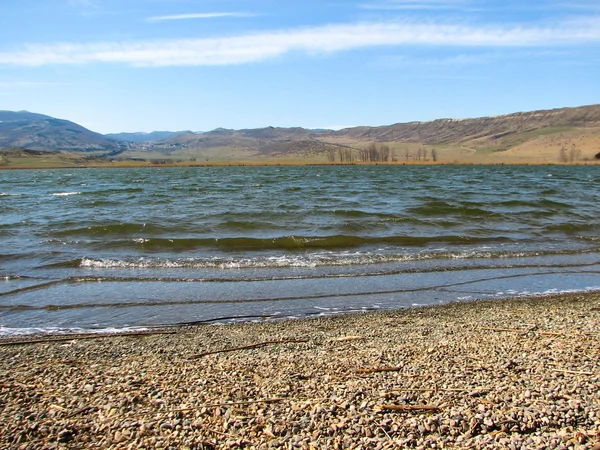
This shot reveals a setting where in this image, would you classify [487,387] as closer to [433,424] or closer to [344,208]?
[433,424]

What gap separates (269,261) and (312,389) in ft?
36.7

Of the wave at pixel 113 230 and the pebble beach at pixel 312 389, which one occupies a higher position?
the pebble beach at pixel 312 389

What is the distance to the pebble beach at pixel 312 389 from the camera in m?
5.00

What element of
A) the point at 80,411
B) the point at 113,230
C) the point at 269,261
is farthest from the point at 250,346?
the point at 113,230

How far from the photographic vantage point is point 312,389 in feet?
19.8

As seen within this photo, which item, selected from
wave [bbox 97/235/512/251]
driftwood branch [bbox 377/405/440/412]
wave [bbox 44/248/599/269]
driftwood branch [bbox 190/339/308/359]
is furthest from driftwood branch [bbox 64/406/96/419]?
wave [bbox 97/235/512/251]

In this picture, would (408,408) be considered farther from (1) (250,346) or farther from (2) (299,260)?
(2) (299,260)

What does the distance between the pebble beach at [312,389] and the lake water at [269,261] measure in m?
2.68

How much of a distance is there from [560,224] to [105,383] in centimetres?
2522

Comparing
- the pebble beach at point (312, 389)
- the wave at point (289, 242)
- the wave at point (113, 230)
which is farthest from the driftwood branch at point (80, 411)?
the wave at point (113, 230)

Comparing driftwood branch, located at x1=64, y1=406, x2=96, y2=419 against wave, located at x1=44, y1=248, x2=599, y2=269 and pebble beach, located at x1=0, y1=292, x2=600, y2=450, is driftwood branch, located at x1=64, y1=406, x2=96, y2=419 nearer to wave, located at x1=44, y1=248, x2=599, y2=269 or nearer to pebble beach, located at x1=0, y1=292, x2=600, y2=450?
pebble beach, located at x1=0, y1=292, x2=600, y2=450

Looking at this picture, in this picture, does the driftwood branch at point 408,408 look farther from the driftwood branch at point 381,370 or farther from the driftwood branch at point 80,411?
the driftwood branch at point 80,411

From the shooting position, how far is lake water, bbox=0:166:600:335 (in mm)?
11781

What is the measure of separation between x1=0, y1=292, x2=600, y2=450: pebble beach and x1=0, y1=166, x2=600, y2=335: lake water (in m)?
2.68
